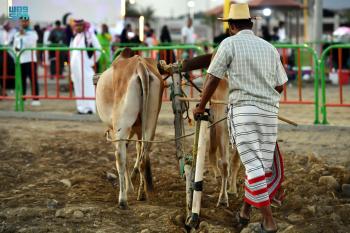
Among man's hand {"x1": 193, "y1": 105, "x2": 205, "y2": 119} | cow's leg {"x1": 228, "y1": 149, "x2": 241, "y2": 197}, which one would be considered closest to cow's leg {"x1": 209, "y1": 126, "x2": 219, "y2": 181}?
cow's leg {"x1": 228, "y1": 149, "x2": 241, "y2": 197}

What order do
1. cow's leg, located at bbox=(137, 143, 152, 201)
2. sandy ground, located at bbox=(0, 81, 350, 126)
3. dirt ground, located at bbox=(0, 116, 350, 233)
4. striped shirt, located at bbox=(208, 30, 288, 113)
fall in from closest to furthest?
1. striped shirt, located at bbox=(208, 30, 288, 113)
2. dirt ground, located at bbox=(0, 116, 350, 233)
3. cow's leg, located at bbox=(137, 143, 152, 201)
4. sandy ground, located at bbox=(0, 81, 350, 126)

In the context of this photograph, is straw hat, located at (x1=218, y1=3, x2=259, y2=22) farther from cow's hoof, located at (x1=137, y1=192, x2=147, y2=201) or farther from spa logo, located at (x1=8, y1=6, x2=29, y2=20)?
spa logo, located at (x1=8, y1=6, x2=29, y2=20)

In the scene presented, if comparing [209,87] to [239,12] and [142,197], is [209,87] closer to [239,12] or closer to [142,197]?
[239,12]

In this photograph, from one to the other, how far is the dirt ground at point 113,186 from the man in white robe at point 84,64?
1.70m

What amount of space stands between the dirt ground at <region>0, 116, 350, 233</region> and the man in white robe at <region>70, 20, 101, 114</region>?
5.59 ft

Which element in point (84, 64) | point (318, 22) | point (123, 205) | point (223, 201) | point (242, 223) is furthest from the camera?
point (318, 22)

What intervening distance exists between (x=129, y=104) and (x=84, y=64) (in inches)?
278

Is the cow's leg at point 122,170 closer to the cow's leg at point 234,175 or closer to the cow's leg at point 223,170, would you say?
the cow's leg at point 223,170

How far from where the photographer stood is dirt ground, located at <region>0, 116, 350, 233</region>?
698 cm

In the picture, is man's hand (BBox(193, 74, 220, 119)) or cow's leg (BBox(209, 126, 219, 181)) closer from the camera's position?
man's hand (BBox(193, 74, 220, 119))

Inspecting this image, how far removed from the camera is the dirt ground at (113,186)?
6984 mm

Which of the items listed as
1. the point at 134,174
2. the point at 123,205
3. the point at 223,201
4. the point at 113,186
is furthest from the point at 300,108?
the point at 123,205

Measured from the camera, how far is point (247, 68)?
6.41m

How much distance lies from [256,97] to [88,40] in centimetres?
857
